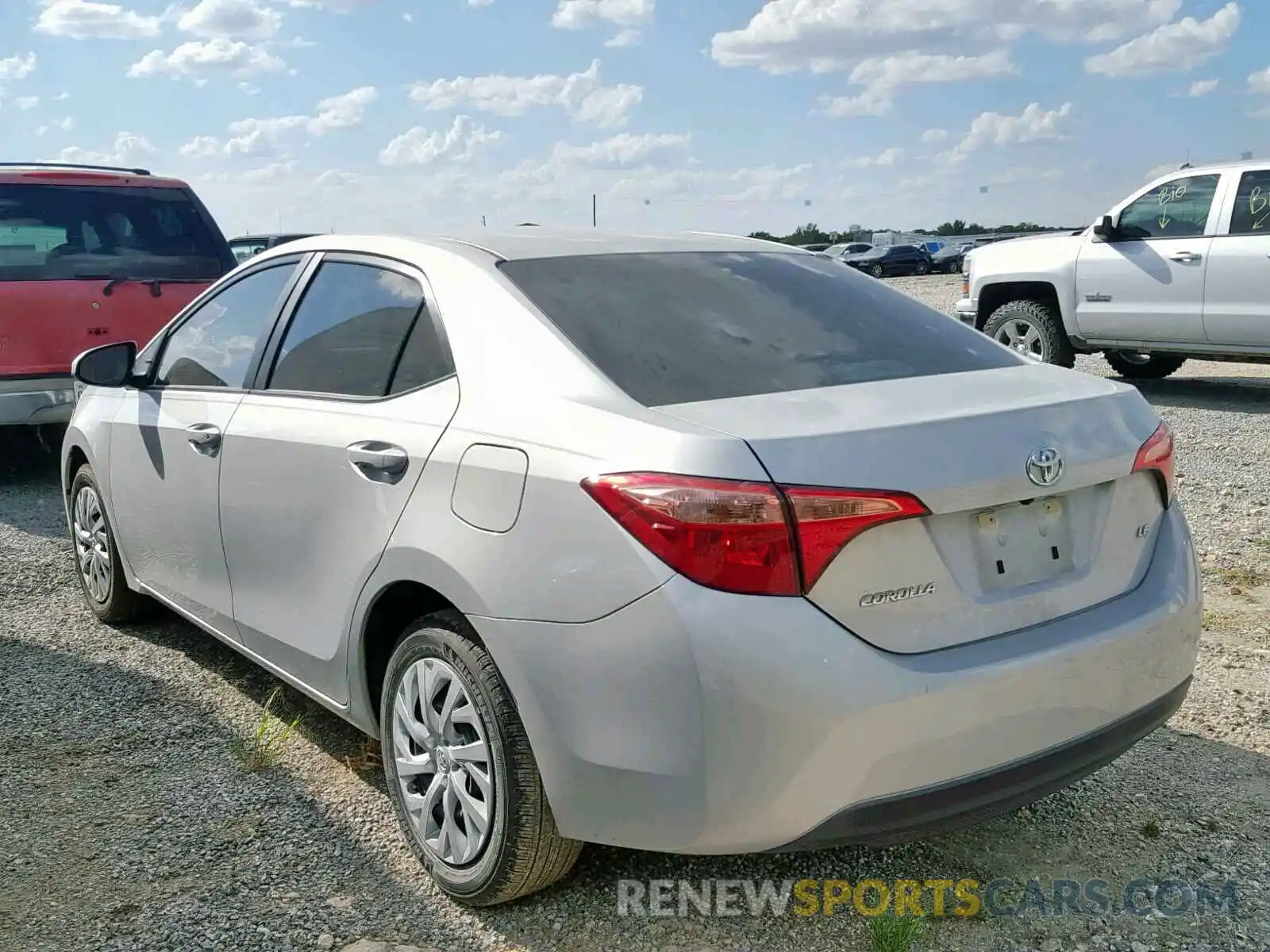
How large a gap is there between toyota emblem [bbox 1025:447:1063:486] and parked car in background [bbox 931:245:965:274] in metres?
45.8

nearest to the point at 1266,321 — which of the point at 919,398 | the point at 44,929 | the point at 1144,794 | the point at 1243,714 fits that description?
the point at 1243,714

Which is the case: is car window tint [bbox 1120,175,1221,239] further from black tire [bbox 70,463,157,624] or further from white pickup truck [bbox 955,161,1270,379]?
black tire [bbox 70,463,157,624]

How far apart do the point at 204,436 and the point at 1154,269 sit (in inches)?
329

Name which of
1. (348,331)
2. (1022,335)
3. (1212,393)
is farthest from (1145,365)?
(348,331)

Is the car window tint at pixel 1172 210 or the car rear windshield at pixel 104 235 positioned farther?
the car window tint at pixel 1172 210

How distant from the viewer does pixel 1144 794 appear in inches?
130

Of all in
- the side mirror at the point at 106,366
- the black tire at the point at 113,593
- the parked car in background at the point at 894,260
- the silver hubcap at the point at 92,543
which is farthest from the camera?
the parked car in background at the point at 894,260

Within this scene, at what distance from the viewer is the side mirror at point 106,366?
14.0 feet

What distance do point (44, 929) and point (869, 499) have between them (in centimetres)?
212

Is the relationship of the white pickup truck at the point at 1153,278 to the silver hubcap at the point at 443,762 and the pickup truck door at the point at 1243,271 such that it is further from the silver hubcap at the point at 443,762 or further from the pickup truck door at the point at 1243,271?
the silver hubcap at the point at 443,762

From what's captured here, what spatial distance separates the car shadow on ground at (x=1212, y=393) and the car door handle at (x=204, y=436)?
7.41m

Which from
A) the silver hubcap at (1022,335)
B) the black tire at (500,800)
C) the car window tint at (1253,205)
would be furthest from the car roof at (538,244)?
the silver hubcap at (1022,335)

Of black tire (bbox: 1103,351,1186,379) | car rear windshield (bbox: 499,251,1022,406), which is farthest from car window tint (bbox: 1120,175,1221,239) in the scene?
car rear windshield (bbox: 499,251,1022,406)

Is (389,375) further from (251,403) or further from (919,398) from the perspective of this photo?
(919,398)
